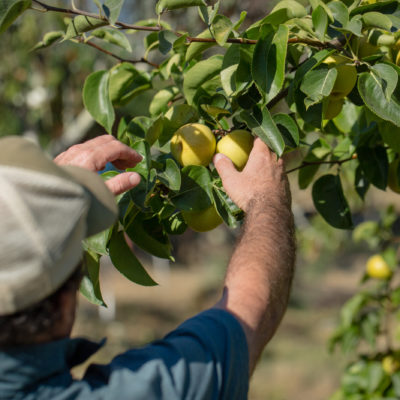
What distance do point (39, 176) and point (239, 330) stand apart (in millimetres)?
327

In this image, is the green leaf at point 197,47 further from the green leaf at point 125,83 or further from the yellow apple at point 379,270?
the yellow apple at point 379,270

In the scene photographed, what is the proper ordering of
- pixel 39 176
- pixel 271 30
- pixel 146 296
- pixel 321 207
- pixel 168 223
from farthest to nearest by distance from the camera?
pixel 146 296 < pixel 321 207 < pixel 168 223 < pixel 271 30 < pixel 39 176

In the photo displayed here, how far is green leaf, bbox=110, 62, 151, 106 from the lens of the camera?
123 centimetres

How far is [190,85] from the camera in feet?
3.46

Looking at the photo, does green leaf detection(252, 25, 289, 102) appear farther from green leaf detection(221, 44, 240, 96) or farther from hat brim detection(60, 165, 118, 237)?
hat brim detection(60, 165, 118, 237)

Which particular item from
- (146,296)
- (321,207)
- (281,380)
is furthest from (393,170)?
(146,296)

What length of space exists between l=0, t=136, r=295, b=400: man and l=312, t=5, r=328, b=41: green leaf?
0.36 metres

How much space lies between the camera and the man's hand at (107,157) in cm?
87

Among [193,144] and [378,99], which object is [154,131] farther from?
[378,99]

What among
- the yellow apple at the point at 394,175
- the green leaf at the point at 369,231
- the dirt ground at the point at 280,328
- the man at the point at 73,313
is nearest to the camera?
the man at the point at 73,313

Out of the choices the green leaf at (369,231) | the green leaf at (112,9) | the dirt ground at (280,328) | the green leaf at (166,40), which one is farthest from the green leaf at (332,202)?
the dirt ground at (280,328)

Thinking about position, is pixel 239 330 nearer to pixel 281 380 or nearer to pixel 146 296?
pixel 281 380

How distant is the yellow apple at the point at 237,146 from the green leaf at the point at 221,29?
0.18 m

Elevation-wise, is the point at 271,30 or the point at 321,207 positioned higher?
the point at 271,30
